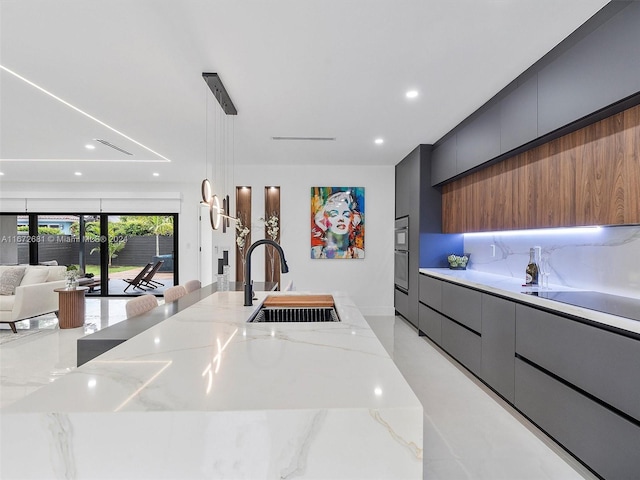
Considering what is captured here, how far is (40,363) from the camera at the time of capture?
3.54 m

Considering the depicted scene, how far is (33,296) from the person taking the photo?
16.0 ft

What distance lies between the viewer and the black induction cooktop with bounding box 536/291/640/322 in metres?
1.75

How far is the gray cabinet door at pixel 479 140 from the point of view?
3.07 meters

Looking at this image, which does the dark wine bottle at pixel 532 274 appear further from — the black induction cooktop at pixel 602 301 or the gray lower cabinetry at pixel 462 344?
the gray lower cabinetry at pixel 462 344

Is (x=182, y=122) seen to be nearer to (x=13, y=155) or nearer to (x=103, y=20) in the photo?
(x=103, y=20)

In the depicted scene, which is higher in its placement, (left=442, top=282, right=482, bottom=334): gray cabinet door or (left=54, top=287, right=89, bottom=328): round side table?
(left=442, top=282, right=482, bottom=334): gray cabinet door

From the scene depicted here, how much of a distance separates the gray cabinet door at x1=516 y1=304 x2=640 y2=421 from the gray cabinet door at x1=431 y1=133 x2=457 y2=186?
2.11 m

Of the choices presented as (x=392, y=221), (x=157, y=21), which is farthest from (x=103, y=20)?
(x=392, y=221)

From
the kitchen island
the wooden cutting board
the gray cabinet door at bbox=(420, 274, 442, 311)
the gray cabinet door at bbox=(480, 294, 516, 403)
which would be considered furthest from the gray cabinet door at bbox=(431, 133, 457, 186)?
the kitchen island

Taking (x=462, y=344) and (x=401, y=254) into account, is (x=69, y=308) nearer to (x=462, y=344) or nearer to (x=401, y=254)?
(x=401, y=254)

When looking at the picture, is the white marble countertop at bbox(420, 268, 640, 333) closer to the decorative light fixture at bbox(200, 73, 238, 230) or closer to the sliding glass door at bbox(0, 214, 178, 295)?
the decorative light fixture at bbox(200, 73, 238, 230)

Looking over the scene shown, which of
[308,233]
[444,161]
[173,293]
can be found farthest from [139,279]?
[444,161]

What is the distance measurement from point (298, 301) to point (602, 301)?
5.92 feet

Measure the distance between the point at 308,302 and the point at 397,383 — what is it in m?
1.23
